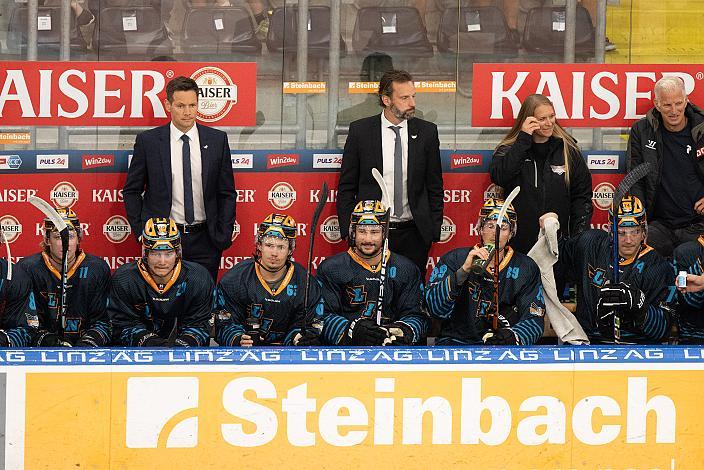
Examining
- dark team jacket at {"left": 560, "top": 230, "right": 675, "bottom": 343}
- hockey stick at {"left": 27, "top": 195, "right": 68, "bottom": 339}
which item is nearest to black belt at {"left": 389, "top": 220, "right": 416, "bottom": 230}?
dark team jacket at {"left": 560, "top": 230, "right": 675, "bottom": 343}

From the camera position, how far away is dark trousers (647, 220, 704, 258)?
735cm

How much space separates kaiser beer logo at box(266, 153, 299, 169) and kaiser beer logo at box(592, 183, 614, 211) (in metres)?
1.99

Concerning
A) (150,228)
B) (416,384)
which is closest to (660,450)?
(416,384)

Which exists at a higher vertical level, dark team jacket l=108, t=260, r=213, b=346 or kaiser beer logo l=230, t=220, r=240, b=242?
kaiser beer logo l=230, t=220, r=240, b=242

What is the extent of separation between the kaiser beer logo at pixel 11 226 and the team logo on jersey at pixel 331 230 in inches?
78.0

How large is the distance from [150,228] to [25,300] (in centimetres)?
82

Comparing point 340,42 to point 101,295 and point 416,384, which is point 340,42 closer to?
point 101,295

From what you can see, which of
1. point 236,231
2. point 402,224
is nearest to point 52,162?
point 236,231

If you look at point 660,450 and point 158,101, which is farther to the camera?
point 158,101

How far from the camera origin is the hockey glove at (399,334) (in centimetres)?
632

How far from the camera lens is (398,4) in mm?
7895

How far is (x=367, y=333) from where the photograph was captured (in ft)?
20.6

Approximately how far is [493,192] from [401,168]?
757 mm

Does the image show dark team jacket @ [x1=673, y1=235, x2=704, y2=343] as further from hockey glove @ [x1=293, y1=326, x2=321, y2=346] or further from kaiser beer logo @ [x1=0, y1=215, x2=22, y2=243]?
kaiser beer logo @ [x1=0, y1=215, x2=22, y2=243]
